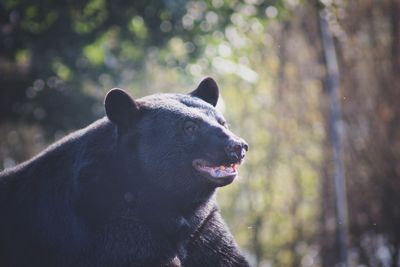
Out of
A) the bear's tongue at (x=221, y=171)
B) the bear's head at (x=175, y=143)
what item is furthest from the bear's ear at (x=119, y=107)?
the bear's tongue at (x=221, y=171)

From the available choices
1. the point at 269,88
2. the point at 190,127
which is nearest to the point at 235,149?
the point at 190,127

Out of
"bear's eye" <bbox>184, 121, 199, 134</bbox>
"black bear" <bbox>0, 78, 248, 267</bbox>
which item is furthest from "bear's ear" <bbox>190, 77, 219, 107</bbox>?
"bear's eye" <bbox>184, 121, 199, 134</bbox>

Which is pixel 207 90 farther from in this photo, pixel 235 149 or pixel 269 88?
pixel 269 88

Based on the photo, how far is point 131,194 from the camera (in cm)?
489

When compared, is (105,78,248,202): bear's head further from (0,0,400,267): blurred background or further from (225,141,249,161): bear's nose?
(0,0,400,267): blurred background

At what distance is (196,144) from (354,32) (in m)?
10.1

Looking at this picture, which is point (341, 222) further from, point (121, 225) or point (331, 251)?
point (121, 225)

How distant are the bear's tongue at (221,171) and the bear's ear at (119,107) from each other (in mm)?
763

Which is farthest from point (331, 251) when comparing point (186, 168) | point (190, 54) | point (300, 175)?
point (186, 168)

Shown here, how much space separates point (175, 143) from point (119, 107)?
1.73ft

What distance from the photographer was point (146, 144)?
16.5ft

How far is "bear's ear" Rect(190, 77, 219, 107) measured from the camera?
5.62 m

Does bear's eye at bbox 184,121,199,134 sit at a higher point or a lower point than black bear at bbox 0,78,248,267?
higher

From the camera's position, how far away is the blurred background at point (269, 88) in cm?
962
